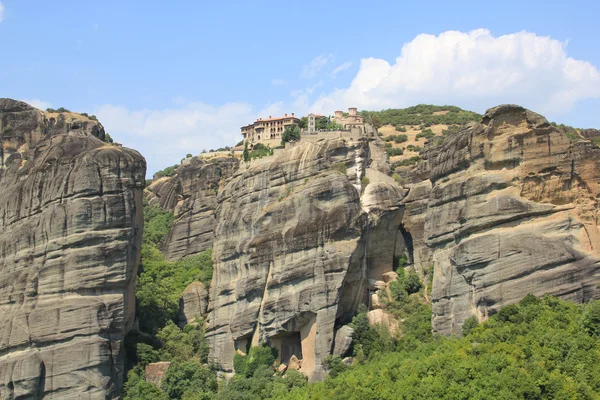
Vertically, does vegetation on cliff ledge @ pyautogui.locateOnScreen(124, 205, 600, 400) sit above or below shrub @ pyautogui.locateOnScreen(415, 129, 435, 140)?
below

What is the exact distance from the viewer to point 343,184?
5841cm

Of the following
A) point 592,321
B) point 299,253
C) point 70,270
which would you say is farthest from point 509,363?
point 70,270

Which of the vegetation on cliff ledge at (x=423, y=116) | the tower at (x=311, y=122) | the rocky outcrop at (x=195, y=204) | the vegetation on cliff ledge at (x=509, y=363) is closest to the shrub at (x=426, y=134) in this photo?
the vegetation on cliff ledge at (x=423, y=116)

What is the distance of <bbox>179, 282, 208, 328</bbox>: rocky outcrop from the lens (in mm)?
68375

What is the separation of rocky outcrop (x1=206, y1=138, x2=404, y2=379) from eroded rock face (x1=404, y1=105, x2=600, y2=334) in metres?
6.80

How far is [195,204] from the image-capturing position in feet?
276

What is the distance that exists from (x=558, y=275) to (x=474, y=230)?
4.95 m

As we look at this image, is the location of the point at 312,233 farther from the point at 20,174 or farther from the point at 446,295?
the point at 20,174

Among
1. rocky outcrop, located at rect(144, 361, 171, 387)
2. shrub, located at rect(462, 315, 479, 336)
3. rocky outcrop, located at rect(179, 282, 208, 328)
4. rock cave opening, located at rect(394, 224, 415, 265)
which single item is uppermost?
rock cave opening, located at rect(394, 224, 415, 265)

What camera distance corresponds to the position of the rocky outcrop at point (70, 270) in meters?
57.1

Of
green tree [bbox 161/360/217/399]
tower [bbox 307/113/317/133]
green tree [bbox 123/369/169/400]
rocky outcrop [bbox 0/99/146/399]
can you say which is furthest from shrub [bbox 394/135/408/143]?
green tree [bbox 123/369/169/400]

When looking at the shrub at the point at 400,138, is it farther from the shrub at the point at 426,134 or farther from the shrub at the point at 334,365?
the shrub at the point at 334,365

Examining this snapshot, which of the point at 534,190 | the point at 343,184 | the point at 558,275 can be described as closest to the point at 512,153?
the point at 534,190

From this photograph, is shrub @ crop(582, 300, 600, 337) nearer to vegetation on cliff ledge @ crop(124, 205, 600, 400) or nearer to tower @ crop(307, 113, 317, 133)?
Answer: vegetation on cliff ledge @ crop(124, 205, 600, 400)
